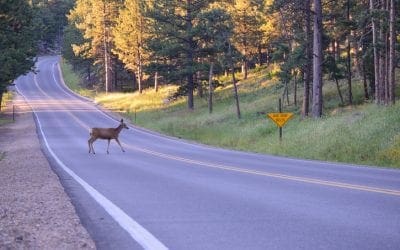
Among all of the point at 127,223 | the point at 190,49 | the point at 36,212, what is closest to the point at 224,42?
the point at 190,49

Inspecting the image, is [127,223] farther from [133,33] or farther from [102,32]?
[102,32]

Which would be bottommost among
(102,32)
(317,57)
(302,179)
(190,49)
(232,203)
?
(302,179)

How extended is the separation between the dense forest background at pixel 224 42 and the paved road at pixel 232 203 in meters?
12.2

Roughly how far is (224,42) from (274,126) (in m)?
16.5

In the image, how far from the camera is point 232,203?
10.3 metres

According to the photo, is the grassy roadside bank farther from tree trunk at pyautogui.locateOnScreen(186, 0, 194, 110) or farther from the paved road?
the paved road

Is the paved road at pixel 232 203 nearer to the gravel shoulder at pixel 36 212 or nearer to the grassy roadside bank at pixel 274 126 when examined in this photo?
the gravel shoulder at pixel 36 212

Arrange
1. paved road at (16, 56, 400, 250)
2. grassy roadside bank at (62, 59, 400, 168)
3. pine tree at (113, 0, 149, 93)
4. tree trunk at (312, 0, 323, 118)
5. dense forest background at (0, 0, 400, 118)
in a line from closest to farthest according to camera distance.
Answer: paved road at (16, 56, 400, 250) < grassy roadside bank at (62, 59, 400, 168) < tree trunk at (312, 0, 323, 118) < dense forest background at (0, 0, 400, 118) < pine tree at (113, 0, 149, 93)

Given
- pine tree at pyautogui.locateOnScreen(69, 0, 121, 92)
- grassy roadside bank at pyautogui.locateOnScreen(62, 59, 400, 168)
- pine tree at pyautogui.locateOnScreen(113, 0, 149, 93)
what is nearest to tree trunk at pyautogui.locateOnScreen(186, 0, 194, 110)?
grassy roadside bank at pyautogui.locateOnScreen(62, 59, 400, 168)

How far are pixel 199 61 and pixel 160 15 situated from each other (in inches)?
231

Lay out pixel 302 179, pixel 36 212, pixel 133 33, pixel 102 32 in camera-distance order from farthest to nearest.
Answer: pixel 102 32 → pixel 133 33 → pixel 302 179 → pixel 36 212

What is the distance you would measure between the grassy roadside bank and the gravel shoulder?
10.3m

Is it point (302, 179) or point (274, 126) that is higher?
point (274, 126)

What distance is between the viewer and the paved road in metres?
7.39
